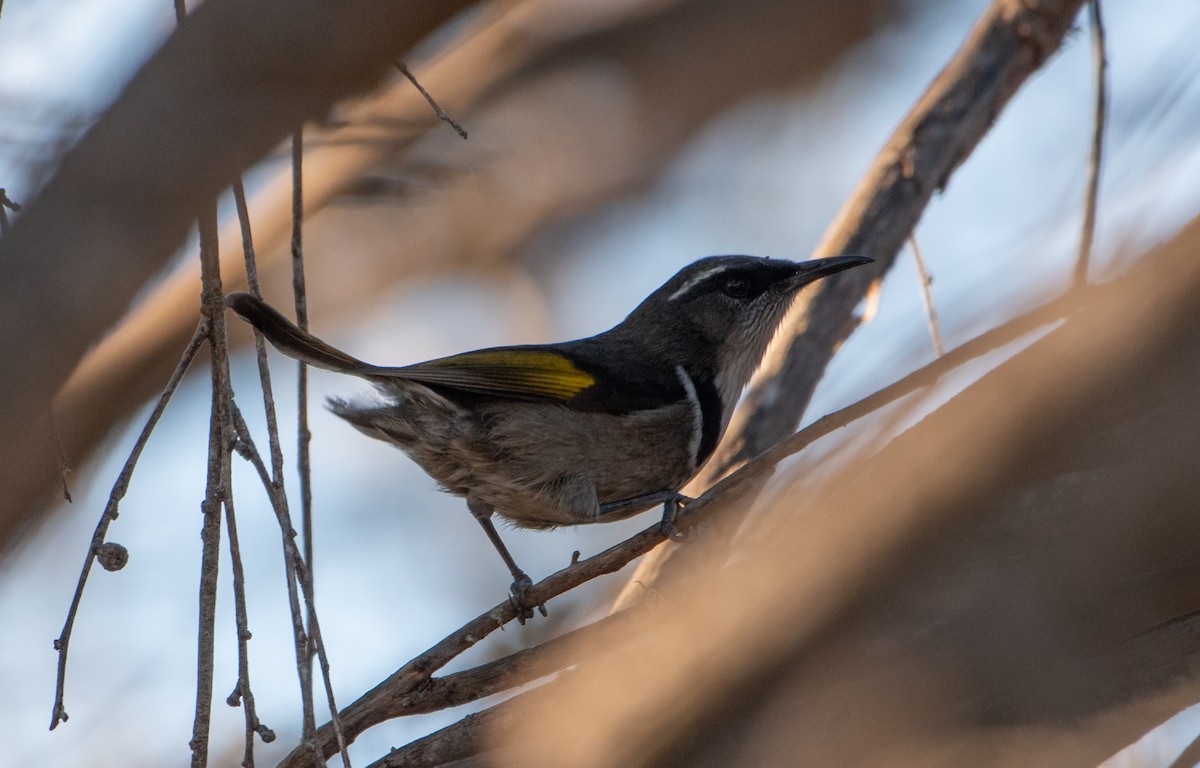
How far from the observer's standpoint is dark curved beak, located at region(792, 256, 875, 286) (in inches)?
184

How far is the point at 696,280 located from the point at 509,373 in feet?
→ 4.37

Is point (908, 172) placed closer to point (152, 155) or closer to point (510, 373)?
point (510, 373)

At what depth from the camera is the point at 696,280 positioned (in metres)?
5.17

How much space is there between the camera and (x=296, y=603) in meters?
2.44

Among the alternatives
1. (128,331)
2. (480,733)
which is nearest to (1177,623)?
(480,733)

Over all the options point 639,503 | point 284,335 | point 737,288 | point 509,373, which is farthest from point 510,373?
point 737,288

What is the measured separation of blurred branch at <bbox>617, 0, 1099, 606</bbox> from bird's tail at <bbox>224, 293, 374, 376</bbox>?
7.37 ft

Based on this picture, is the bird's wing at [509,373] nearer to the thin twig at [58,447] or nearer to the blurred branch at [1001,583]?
the thin twig at [58,447]

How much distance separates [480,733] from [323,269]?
754 cm

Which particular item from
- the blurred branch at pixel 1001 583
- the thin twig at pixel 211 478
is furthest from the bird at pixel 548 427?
the blurred branch at pixel 1001 583

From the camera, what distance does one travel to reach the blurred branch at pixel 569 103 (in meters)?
8.95

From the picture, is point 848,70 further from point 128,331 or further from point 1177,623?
point 1177,623

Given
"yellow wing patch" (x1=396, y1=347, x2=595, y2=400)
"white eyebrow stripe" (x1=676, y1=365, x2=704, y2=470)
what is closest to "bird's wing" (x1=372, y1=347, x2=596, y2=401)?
"yellow wing patch" (x1=396, y1=347, x2=595, y2=400)

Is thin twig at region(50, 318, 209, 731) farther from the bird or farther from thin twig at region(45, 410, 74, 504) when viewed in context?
the bird
